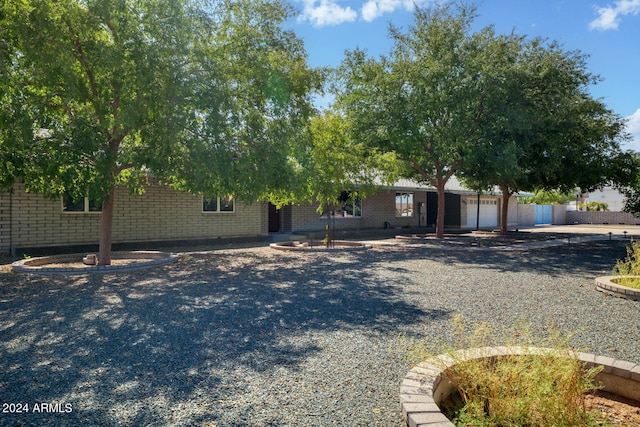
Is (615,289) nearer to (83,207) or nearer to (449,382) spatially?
(449,382)

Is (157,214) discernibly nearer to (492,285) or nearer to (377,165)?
(377,165)

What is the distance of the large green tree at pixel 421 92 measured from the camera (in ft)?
51.4

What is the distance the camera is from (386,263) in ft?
37.4

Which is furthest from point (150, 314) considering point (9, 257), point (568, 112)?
point (568, 112)

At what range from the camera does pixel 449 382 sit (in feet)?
11.1

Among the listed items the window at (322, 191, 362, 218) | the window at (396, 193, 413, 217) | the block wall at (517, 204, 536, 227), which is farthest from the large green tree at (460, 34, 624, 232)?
the block wall at (517, 204, 536, 227)

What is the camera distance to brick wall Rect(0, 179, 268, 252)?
12.8 meters

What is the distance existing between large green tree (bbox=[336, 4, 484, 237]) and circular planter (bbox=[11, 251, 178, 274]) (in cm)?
923

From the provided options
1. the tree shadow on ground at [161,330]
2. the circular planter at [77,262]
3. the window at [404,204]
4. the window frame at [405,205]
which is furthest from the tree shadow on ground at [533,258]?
the window at [404,204]

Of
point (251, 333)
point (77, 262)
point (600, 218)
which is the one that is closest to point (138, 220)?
point (77, 262)

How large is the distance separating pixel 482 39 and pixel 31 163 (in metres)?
15.6

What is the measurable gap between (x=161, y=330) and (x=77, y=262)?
7599 millimetres

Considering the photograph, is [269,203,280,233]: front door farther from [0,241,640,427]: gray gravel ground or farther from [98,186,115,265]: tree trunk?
[98,186,115,265]: tree trunk

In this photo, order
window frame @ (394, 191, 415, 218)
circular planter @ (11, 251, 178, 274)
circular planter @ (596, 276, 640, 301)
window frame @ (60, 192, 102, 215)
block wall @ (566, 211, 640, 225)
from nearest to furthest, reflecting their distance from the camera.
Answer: circular planter @ (596, 276, 640, 301) → circular planter @ (11, 251, 178, 274) → window frame @ (60, 192, 102, 215) → window frame @ (394, 191, 415, 218) → block wall @ (566, 211, 640, 225)
